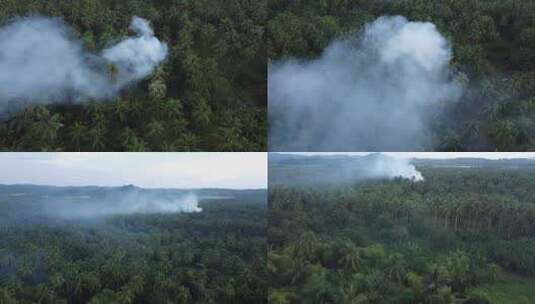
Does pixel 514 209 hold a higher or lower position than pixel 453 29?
lower

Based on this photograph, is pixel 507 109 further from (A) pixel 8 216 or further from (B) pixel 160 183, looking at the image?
(A) pixel 8 216

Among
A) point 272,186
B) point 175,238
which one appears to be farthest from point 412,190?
point 175,238

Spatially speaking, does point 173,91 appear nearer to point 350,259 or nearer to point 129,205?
point 129,205

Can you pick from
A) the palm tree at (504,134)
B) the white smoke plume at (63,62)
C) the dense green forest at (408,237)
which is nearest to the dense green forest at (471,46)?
the palm tree at (504,134)

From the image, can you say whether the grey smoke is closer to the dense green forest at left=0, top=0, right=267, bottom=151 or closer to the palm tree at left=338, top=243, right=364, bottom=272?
the dense green forest at left=0, top=0, right=267, bottom=151

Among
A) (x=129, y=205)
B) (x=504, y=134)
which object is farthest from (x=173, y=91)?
(x=504, y=134)

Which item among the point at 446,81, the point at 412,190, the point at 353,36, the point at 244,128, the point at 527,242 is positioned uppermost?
the point at 353,36
